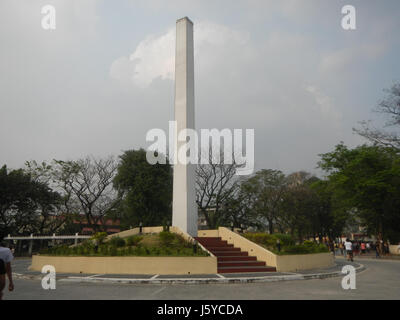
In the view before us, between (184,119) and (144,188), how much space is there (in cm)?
1461

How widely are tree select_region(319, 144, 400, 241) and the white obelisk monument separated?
53.7 feet

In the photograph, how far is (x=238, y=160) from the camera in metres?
34.0

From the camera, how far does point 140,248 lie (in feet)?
43.3

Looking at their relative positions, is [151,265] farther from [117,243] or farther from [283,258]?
[283,258]

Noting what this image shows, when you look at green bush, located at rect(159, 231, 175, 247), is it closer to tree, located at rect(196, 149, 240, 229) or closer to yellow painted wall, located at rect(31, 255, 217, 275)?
yellow painted wall, located at rect(31, 255, 217, 275)

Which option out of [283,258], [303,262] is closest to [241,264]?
[283,258]

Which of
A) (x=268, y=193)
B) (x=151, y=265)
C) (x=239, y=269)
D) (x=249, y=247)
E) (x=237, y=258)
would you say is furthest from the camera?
(x=268, y=193)

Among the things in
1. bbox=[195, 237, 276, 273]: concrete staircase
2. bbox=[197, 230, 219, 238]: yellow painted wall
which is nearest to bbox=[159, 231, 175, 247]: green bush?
bbox=[195, 237, 276, 273]: concrete staircase

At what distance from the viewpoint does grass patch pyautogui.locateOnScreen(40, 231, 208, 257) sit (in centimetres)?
1267

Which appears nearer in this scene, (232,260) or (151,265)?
(151,265)

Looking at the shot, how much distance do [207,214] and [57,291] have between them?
26.5m
